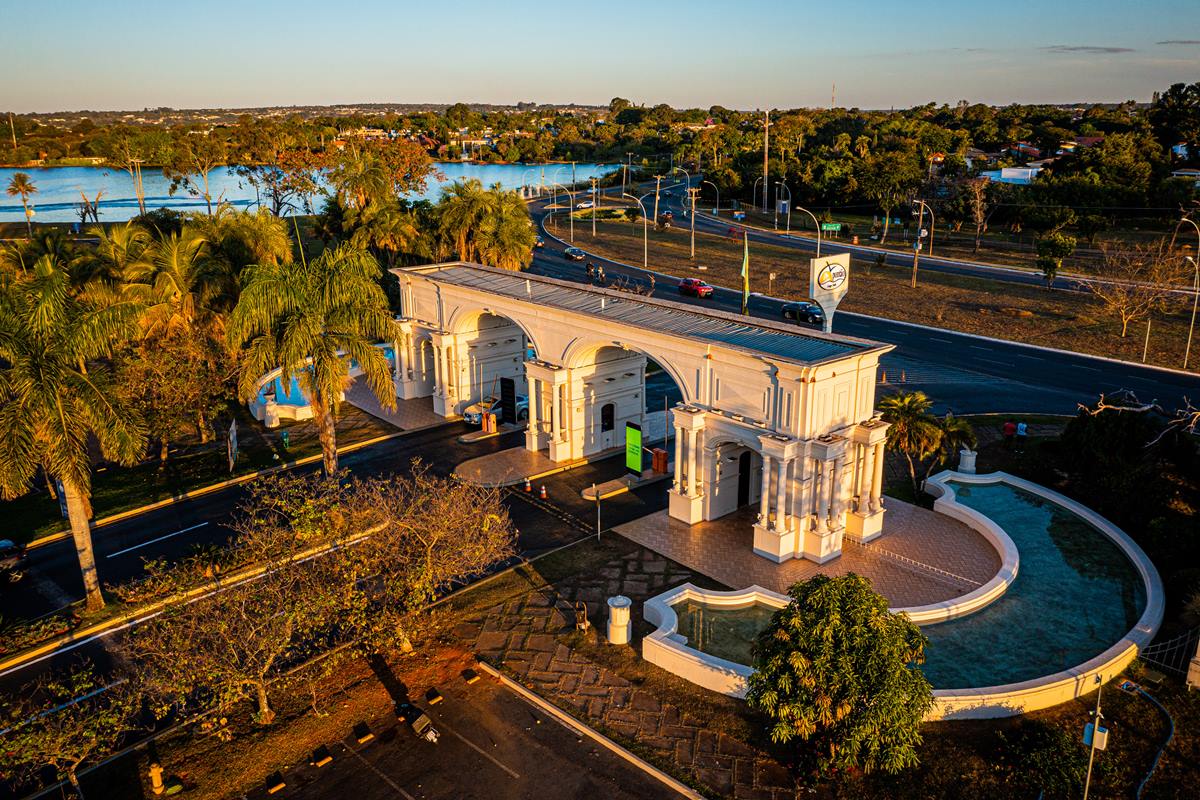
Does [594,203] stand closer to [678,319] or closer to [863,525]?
[678,319]

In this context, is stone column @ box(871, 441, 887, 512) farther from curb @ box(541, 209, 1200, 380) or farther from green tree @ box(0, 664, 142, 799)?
curb @ box(541, 209, 1200, 380)

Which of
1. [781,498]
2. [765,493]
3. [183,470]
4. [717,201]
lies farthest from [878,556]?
[717,201]

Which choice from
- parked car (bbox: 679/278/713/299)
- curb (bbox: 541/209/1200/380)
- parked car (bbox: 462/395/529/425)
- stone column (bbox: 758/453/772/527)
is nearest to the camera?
stone column (bbox: 758/453/772/527)

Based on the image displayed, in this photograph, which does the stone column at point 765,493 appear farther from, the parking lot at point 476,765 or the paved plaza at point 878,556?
the parking lot at point 476,765

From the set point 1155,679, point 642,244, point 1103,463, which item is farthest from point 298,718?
point 642,244

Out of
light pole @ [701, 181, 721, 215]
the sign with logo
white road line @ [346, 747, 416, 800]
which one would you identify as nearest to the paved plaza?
the sign with logo

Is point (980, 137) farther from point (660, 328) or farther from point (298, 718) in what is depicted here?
point (298, 718)
